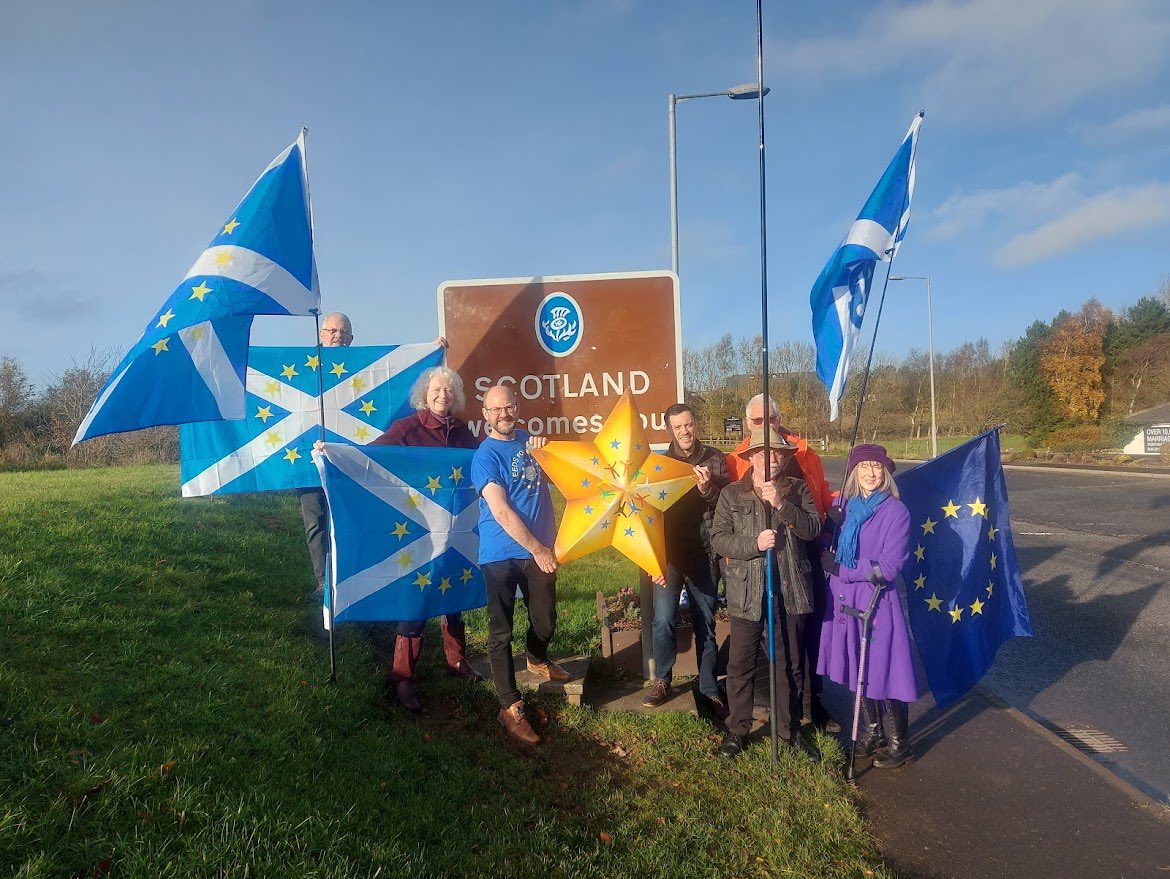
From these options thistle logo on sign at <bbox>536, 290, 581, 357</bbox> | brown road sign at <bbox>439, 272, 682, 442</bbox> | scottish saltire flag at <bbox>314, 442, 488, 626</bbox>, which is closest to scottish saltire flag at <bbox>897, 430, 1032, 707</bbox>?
brown road sign at <bbox>439, 272, 682, 442</bbox>

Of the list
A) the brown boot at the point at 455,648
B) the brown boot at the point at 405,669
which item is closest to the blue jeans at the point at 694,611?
the brown boot at the point at 455,648

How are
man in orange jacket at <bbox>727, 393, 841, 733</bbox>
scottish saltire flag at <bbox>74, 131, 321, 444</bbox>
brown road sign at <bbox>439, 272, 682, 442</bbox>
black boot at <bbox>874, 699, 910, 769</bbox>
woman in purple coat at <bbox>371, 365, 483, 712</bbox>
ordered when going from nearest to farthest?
1. scottish saltire flag at <bbox>74, 131, 321, 444</bbox>
2. black boot at <bbox>874, 699, 910, 769</bbox>
3. man in orange jacket at <bbox>727, 393, 841, 733</bbox>
4. woman in purple coat at <bbox>371, 365, 483, 712</bbox>
5. brown road sign at <bbox>439, 272, 682, 442</bbox>

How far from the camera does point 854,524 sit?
14.3 ft

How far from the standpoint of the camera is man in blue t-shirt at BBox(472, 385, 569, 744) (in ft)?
14.1

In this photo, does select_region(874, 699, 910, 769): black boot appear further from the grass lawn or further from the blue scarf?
the blue scarf

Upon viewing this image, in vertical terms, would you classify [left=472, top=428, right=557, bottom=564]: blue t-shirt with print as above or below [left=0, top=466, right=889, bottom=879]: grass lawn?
above

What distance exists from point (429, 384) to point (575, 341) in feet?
3.87

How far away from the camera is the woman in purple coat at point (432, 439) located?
4.77 m

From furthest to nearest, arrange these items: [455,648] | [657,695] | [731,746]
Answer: [455,648] → [657,695] → [731,746]

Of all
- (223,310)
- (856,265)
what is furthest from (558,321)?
(223,310)

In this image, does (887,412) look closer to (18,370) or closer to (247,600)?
(18,370)

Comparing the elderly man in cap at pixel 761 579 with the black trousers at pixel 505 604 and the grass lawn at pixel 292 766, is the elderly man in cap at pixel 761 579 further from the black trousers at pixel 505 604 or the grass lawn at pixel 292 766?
the black trousers at pixel 505 604

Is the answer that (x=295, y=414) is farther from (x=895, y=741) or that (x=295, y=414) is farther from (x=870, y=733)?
(x=895, y=741)

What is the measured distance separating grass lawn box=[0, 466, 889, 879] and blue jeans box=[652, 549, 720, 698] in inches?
19.1
